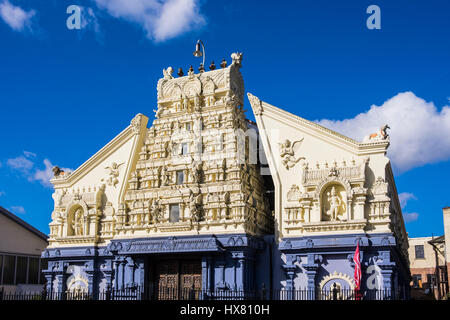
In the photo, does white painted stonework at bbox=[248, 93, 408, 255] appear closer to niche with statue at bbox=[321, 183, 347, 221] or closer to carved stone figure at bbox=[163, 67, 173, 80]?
niche with statue at bbox=[321, 183, 347, 221]

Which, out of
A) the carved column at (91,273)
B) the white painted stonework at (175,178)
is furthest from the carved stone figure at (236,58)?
the carved column at (91,273)

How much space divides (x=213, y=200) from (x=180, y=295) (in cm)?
528

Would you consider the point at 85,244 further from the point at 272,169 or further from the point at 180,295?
the point at 272,169

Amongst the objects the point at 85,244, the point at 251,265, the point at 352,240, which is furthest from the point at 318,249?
the point at 85,244

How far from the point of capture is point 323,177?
1159 inches

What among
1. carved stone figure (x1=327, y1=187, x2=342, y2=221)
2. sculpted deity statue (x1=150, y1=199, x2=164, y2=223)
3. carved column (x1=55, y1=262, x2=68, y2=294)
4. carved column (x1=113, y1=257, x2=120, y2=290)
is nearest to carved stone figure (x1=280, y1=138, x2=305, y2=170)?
carved stone figure (x1=327, y1=187, x2=342, y2=221)

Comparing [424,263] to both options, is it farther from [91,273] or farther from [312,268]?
[91,273]

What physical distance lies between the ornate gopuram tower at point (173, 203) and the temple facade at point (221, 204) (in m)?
0.07

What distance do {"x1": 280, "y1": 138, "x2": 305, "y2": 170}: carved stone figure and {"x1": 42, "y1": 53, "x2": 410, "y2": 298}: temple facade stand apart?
6 centimetres

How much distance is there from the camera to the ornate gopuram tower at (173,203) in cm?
2964

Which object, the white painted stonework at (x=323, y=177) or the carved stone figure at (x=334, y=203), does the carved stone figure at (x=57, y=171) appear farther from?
the carved stone figure at (x=334, y=203)

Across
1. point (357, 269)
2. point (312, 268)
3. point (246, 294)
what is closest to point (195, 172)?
point (246, 294)

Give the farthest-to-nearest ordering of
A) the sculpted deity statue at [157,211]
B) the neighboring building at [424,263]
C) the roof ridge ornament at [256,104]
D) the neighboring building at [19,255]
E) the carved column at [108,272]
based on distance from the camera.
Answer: the neighboring building at [424,263], the neighboring building at [19,255], the carved column at [108,272], the roof ridge ornament at [256,104], the sculpted deity statue at [157,211]

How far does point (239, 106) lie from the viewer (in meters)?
33.8
